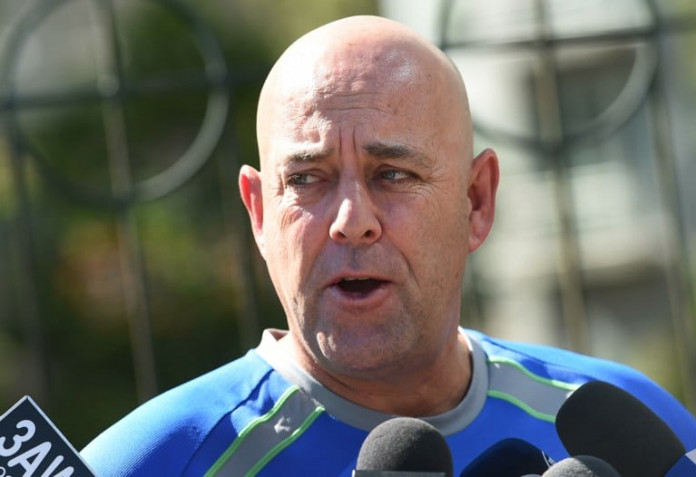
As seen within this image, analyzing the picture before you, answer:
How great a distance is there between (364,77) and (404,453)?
863 millimetres

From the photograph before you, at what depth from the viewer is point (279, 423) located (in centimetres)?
252

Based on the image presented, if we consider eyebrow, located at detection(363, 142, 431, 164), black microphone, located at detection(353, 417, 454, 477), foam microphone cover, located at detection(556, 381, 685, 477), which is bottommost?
foam microphone cover, located at detection(556, 381, 685, 477)

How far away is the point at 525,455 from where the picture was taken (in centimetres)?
212

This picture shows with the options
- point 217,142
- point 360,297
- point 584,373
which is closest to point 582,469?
point 360,297

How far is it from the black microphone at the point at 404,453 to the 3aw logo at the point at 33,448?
460 millimetres

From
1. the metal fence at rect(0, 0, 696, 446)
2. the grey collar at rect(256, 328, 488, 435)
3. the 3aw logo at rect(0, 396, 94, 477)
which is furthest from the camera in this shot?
the metal fence at rect(0, 0, 696, 446)

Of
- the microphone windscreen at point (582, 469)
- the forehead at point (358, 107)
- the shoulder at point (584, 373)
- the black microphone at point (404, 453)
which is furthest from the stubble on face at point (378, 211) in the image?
the microphone windscreen at point (582, 469)

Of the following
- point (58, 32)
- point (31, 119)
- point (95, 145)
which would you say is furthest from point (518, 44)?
point (58, 32)

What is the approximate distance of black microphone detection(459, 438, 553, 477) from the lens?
6.85 ft

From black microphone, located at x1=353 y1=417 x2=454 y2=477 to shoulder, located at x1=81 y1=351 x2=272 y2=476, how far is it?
61cm

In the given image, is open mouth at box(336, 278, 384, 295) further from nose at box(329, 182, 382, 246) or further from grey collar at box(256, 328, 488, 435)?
grey collar at box(256, 328, 488, 435)

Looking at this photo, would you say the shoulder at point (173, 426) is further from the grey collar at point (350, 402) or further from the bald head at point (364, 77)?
the bald head at point (364, 77)

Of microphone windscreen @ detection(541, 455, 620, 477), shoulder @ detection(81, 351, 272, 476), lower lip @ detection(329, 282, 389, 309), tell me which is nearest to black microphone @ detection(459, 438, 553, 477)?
microphone windscreen @ detection(541, 455, 620, 477)

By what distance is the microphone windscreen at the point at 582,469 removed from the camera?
1756mm
